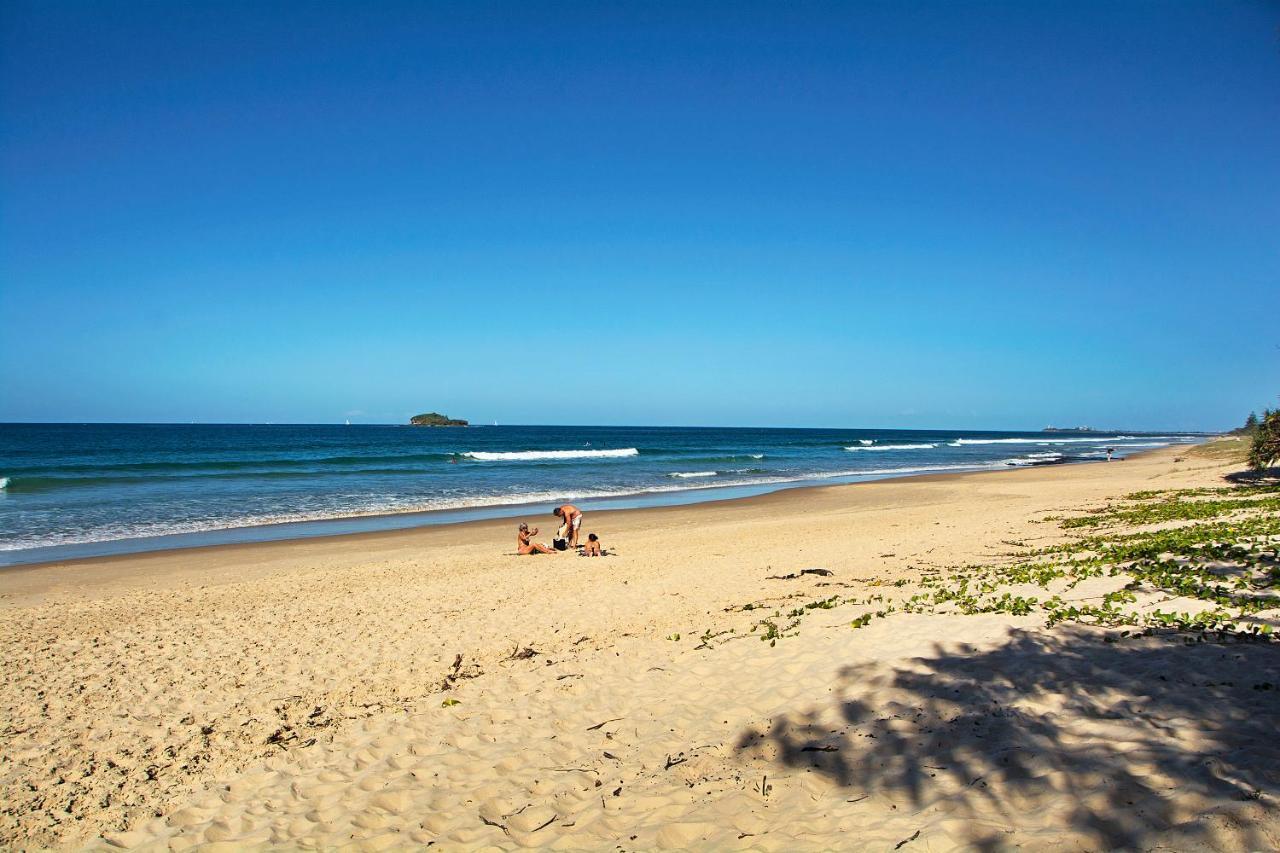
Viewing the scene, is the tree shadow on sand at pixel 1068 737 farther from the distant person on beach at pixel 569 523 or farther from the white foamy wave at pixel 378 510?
the white foamy wave at pixel 378 510

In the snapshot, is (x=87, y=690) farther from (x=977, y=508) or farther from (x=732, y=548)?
(x=977, y=508)

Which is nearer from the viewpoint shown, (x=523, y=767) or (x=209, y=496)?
(x=523, y=767)

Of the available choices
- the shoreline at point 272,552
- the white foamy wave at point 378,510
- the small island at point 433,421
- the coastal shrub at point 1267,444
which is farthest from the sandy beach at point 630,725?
the small island at point 433,421

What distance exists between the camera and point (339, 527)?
21.3m

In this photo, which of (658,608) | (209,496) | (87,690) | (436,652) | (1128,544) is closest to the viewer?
(87,690)

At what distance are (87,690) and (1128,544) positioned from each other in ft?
47.0

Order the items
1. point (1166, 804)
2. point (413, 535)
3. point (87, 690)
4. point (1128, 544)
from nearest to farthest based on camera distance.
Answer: point (1166, 804), point (87, 690), point (1128, 544), point (413, 535)

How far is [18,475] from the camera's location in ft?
119

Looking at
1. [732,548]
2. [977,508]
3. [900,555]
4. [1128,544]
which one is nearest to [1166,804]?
[1128,544]

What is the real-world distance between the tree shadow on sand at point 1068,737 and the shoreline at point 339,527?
17362 millimetres

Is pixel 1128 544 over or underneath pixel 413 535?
over

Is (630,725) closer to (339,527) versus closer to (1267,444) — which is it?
(339,527)

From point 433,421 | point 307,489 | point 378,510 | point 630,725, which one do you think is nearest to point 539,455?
point 307,489

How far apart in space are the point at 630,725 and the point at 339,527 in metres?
18.1
